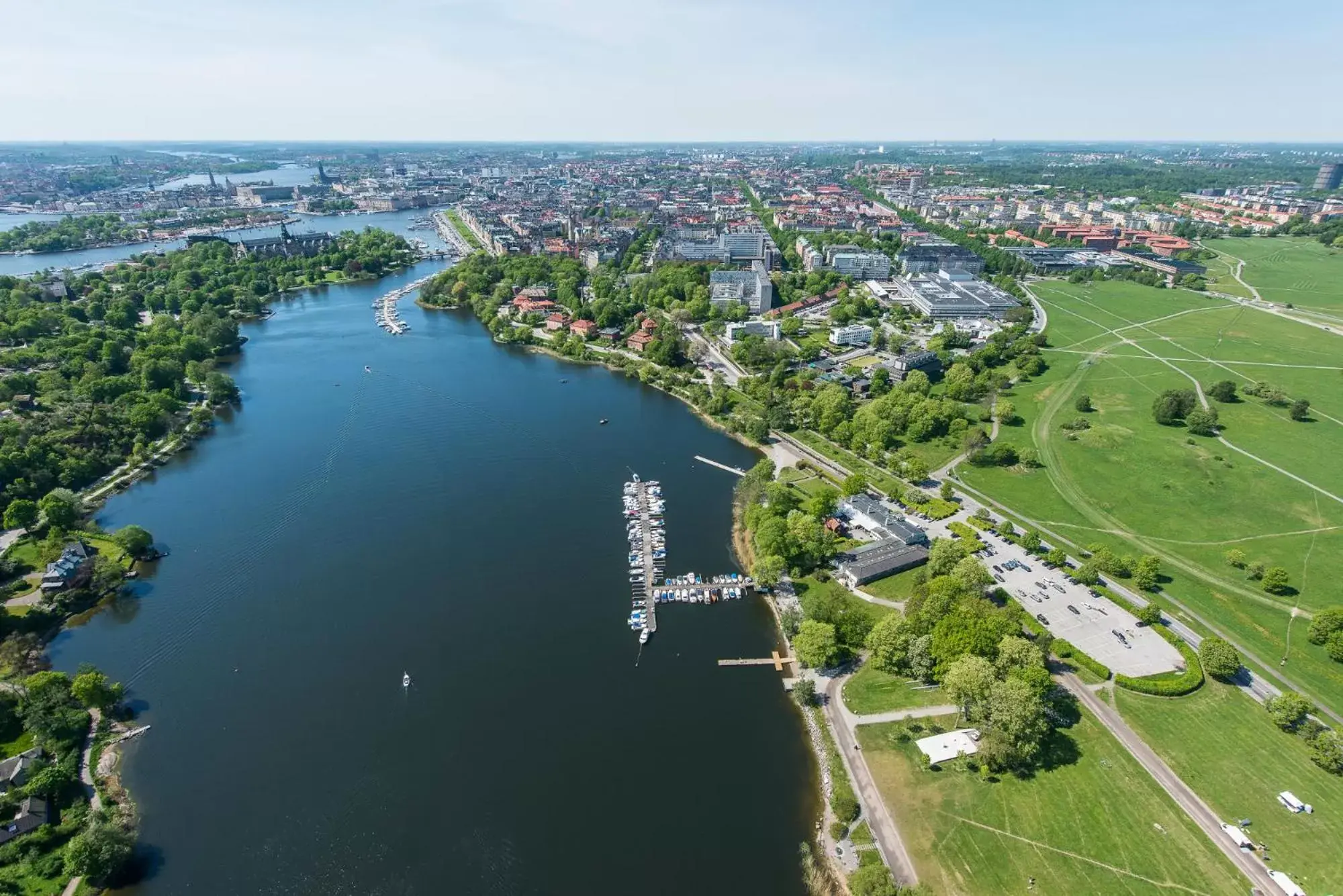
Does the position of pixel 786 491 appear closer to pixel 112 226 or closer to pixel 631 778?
pixel 631 778

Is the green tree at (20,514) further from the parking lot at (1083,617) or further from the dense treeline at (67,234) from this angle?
the dense treeline at (67,234)

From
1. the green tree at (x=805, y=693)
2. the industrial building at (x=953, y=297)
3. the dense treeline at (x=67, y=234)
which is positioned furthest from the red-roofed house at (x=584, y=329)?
the dense treeline at (x=67, y=234)

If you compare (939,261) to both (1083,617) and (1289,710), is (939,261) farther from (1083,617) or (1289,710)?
(1289,710)

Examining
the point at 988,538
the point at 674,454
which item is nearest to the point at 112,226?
the point at 674,454

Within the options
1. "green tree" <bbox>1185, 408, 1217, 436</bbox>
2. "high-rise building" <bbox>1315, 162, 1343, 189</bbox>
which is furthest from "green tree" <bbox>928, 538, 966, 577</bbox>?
"high-rise building" <bbox>1315, 162, 1343, 189</bbox>

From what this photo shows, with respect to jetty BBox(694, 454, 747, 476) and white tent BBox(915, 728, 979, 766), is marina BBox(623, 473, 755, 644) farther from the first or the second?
white tent BBox(915, 728, 979, 766)

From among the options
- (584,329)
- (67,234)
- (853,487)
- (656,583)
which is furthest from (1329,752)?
(67,234)
